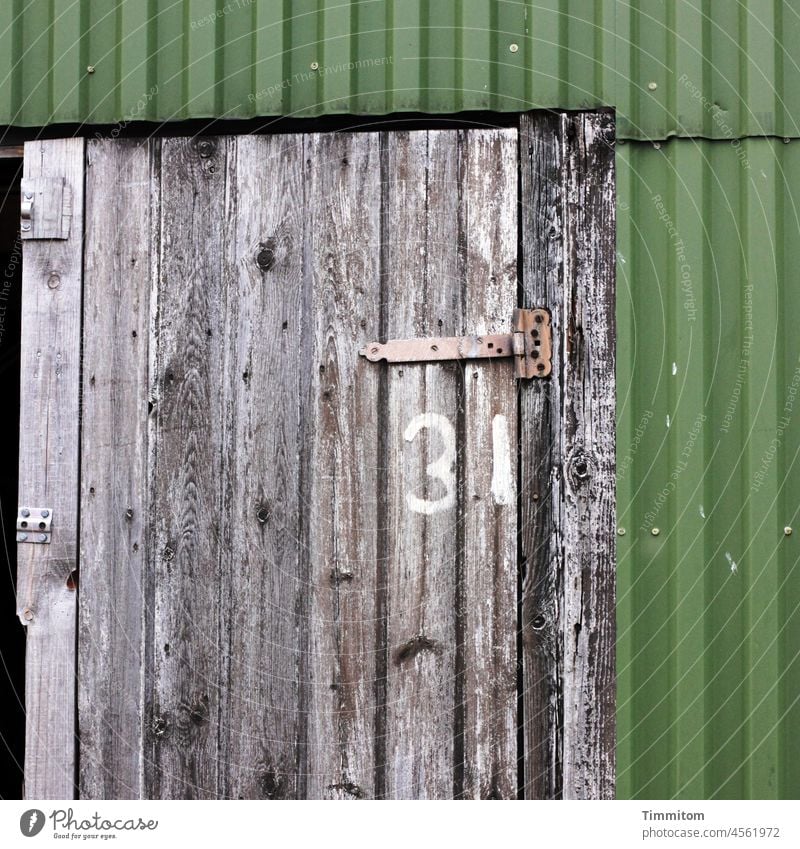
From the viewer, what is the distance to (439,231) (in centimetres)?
233

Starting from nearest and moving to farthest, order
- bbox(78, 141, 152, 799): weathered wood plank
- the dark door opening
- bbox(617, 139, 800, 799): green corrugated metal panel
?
1. bbox(617, 139, 800, 799): green corrugated metal panel
2. bbox(78, 141, 152, 799): weathered wood plank
3. the dark door opening

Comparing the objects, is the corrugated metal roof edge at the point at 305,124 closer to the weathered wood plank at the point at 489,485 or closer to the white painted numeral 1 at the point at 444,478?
the weathered wood plank at the point at 489,485

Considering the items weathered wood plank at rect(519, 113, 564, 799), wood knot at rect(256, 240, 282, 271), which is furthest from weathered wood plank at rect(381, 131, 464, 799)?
A: wood knot at rect(256, 240, 282, 271)

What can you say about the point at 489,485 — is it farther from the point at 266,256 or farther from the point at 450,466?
the point at 266,256

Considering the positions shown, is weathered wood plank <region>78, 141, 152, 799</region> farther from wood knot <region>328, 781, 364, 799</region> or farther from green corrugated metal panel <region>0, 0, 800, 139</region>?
wood knot <region>328, 781, 364, 799</region>

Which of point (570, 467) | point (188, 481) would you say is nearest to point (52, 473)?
point (188, 481)

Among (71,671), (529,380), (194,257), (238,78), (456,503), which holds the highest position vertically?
(238,78)

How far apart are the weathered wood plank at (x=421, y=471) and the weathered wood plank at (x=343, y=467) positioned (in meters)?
0.05

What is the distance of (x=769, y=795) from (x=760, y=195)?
1603 millimetres

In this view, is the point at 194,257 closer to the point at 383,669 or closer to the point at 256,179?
the point at 256,179

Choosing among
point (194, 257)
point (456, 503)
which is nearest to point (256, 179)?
point (194, 257)

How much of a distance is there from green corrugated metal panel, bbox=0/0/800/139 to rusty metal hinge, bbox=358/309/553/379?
59 centimetres

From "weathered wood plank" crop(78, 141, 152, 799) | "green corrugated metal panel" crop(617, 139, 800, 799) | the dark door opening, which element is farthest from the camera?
the dark door opening

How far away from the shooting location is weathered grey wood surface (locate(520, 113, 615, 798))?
229 centimetres
